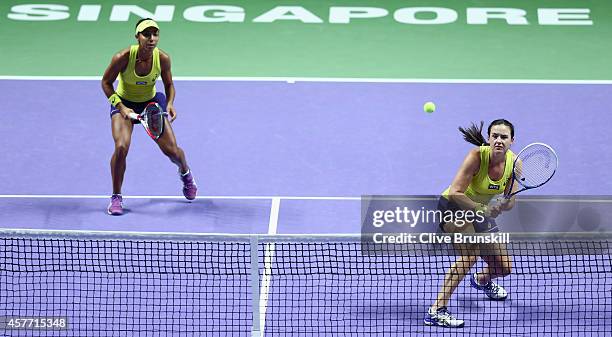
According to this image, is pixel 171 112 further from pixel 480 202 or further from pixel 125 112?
pixel 480 202

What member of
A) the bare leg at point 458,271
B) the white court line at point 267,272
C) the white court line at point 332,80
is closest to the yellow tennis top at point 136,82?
the white court line at point 267,272

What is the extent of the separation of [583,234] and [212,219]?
4.81 metres

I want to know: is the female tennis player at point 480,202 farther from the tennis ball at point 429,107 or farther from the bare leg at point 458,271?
the tennis ball at point 429,107

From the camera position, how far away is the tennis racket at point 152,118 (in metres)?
12.0

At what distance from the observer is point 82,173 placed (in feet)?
43.3

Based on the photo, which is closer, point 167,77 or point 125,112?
point 125,112

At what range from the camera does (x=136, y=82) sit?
1223cm

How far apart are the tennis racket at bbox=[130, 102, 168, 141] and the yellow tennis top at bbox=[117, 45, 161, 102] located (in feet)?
1.13

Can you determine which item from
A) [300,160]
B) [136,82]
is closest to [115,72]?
[136,82]

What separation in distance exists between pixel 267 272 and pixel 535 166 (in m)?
2.53

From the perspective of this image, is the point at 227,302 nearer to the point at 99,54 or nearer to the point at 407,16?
the point at 99,54

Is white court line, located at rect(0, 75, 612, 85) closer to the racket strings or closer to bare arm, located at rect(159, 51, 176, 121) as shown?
bare arm, located at rect(159, 51, 176, 121)

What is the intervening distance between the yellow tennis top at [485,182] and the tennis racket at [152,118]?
3.59m

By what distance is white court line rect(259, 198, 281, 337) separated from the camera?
9376 mm
